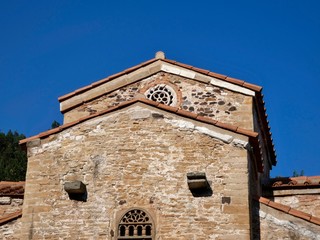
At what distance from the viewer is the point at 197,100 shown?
15773 mm

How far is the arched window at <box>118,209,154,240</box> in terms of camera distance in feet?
38.4

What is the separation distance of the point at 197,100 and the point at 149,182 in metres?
4.26

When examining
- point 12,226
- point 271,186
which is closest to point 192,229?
point 12,226

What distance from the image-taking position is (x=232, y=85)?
51.5 ft

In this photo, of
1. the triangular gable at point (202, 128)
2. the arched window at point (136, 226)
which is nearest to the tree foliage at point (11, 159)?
the triangular gable at point (202, 128)

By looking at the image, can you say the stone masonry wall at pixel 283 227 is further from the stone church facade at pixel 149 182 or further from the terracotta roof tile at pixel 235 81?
the terracotta roof tile at pixel 235 81

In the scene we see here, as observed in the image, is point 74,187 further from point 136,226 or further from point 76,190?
point 136,226

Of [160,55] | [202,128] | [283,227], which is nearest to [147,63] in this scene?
[160,55]

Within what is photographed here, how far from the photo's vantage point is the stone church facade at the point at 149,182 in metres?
11.7

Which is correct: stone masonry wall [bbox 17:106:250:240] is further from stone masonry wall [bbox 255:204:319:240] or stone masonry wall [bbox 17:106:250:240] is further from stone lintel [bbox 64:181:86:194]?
stone masonry wall [bbox 255:204:319:240]

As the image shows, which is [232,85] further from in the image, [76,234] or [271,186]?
[76,234]

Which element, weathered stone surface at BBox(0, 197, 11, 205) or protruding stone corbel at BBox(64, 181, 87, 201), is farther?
weathered stone surface at BBox(0, 197, 11, 205)

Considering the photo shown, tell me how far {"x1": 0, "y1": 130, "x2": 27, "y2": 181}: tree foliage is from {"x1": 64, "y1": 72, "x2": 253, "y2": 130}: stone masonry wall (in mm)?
13196

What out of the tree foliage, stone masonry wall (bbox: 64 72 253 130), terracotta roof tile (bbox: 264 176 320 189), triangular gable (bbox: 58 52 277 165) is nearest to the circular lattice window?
stone masonry wall (bbox: 64 72 253 130)
